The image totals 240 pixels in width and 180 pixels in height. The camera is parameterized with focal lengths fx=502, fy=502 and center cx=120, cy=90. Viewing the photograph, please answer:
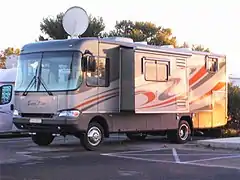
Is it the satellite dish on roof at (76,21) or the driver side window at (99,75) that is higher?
the satellite dish on roof at (76,21)

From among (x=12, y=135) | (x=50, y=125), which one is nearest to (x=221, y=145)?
(x=50, y=125)

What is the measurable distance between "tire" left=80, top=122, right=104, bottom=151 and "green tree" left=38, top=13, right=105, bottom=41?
24899 mm

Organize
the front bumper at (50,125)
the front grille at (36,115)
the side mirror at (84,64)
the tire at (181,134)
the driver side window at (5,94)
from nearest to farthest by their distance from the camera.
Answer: the front bumper at (50,125) < the side mirror at (84,64) < the front grille at (36,115) < the tire at (181,134) < the driver side window at (5,94)

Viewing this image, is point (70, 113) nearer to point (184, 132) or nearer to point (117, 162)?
point (117, 162)

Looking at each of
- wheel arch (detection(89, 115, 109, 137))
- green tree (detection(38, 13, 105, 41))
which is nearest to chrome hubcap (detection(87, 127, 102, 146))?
wheel arch (detection(89, 115, 109, 137))

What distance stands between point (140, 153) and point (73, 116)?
2.19 meters

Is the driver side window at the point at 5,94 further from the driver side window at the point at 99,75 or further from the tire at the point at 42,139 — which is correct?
the driver side window at the point at 99,75

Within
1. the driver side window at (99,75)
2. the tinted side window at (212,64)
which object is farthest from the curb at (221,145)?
the driver side window at (99,75)

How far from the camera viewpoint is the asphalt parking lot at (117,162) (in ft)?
33.1

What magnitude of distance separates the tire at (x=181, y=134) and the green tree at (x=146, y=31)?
83.8 feet

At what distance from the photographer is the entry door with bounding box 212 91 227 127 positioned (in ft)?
63.3

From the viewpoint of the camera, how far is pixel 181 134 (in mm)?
17922

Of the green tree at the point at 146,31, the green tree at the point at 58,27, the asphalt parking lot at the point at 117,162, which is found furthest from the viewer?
the green tree at the point at 146,31

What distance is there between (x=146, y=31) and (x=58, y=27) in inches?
367
